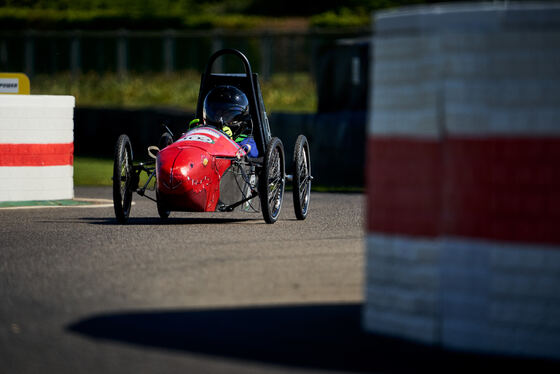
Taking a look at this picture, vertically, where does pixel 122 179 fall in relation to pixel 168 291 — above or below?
above

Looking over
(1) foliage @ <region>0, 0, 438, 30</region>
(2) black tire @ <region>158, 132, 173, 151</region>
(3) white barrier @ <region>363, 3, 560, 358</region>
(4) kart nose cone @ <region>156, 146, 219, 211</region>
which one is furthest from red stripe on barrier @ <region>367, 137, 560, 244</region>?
(1) foliage @ <region>0, 0, 438, 30</region>

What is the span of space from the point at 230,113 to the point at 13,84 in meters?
3.32

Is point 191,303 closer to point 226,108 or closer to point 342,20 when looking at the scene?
point 226,108

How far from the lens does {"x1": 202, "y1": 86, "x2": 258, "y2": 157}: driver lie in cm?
1119

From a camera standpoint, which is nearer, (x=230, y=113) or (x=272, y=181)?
(x=272, y=181)

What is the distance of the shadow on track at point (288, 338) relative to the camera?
4672 mm

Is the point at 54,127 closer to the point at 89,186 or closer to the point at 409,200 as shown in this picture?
the point at 89,186

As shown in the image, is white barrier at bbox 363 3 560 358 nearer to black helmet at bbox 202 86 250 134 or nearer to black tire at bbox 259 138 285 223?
black tire at bbox 259 138 285 223

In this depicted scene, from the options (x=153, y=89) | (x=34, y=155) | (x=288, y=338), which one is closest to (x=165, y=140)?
(x=34, y=155)

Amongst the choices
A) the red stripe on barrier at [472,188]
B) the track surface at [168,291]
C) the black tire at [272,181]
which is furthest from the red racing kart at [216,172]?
the red stripe on barrier at [472,188]

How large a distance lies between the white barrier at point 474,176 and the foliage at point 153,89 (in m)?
23.6

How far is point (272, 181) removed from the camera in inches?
414

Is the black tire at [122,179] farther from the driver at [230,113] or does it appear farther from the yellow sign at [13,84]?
the yellow sign at [13,84]

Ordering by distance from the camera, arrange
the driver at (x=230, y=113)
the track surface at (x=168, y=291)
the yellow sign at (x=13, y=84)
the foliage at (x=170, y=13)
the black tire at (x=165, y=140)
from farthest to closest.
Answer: the foliage at (x=170, y=13), the yellow sign at (x=13, y=84), the driver at (x=230, y=113), the black tire at (x=165, y=140), the track surface at (x=168, y=291)
